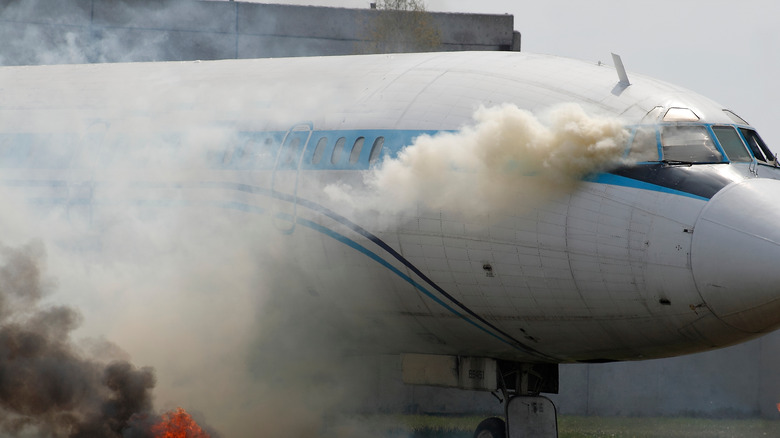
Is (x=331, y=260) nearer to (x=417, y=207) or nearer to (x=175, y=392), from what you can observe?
(x=417, y=207)

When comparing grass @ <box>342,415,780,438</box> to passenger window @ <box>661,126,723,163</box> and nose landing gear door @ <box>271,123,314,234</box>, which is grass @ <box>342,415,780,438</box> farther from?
passenger window @ <box>661,126,723,163</box>

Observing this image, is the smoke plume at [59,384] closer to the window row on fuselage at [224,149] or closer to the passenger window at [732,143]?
the window row on fuselage at [224,149]

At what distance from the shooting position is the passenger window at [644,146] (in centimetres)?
1138

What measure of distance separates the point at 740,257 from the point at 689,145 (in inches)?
62.5

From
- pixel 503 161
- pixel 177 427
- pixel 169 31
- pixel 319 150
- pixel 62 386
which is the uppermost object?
pixel 169 31

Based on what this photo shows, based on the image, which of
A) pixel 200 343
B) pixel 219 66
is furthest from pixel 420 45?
pixel 200 343

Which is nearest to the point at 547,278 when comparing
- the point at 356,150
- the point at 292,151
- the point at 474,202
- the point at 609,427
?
the point at 474,202

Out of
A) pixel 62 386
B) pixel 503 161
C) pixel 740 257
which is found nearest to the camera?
pixel 740 257

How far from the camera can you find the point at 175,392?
14.9m

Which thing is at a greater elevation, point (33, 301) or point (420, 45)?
point (420, 45)

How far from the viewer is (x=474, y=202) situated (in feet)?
39.2

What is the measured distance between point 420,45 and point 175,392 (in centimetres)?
2466

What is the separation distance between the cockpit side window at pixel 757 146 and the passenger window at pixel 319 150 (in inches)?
195

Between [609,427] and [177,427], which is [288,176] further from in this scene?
[609,427]
